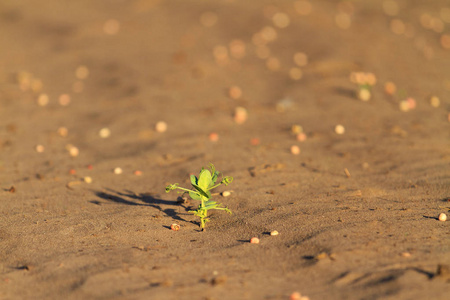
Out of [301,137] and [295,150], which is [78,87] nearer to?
[301,137]

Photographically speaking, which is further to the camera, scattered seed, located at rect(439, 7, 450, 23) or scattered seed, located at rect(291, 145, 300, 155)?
scattered seed, located at rect(439, 7, 450, 23)

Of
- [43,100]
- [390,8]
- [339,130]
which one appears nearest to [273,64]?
[339,130]

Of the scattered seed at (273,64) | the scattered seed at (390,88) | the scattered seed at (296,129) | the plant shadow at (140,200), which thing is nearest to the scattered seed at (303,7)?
the scattered seed at (273,64)

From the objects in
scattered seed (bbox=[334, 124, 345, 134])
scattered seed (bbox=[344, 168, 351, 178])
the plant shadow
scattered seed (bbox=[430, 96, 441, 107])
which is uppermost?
scattered seed (bbox=[430, 96, 441, 107])

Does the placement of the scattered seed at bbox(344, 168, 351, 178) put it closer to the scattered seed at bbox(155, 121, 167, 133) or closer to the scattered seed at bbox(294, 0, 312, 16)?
the scattered seed at bbox(155, 121, 167, 133)

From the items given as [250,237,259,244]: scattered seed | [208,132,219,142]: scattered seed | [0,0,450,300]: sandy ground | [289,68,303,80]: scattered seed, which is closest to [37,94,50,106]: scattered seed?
[0,0,450,300]: sandy ground

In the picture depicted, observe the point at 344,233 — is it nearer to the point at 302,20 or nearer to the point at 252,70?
the point at 252,70

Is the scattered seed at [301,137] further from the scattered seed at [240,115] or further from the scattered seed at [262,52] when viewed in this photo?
the scattered seed at [262,52]
